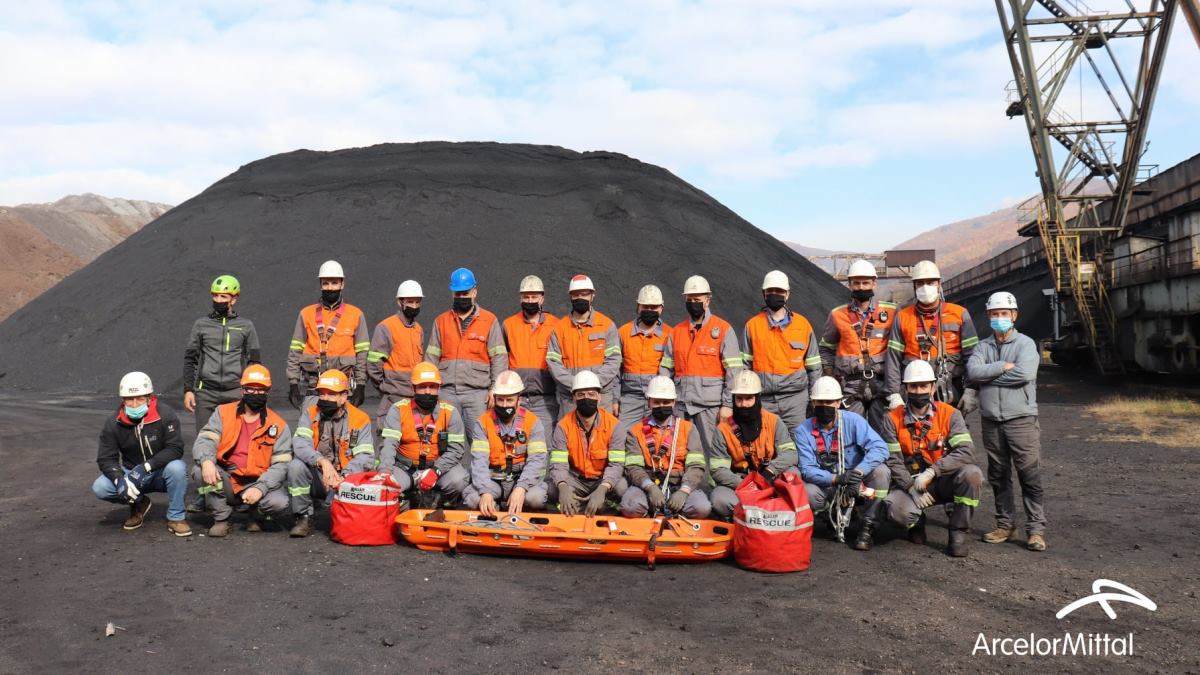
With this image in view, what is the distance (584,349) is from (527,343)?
0.66m

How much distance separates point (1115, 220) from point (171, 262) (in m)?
27.8

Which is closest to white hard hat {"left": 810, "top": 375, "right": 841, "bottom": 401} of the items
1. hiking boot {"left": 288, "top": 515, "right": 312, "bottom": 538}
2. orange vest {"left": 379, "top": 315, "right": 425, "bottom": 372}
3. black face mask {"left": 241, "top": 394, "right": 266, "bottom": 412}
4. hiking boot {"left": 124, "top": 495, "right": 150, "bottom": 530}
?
orange vest {"left": 379, "top": 315, "right": 425, "bottom": 372}

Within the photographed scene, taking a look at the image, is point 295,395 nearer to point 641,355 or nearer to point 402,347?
point 402,347

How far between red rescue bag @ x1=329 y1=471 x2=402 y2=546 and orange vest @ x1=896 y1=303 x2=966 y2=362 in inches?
182

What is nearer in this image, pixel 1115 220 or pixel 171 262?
pixel 171 262

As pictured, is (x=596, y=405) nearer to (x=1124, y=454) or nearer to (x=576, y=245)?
(x=1124, y=454)

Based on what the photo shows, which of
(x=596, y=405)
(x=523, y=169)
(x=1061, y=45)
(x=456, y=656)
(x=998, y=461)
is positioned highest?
(x=1061, y=45)

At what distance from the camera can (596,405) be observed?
24.2ft

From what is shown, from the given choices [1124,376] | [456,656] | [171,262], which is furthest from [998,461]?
[171,262]

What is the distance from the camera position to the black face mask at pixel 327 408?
24.4 ft

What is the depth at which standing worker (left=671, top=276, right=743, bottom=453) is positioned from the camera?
26.1ft

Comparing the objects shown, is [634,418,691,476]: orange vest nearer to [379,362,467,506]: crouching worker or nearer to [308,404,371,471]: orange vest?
[379,362,467,506]: crouching worker

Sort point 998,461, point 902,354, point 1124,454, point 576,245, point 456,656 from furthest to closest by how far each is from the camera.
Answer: point 576,245 → point 1124,454 → point 902,354 → point 998,461 → point 456,656

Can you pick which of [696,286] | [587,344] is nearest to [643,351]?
[587,344]
